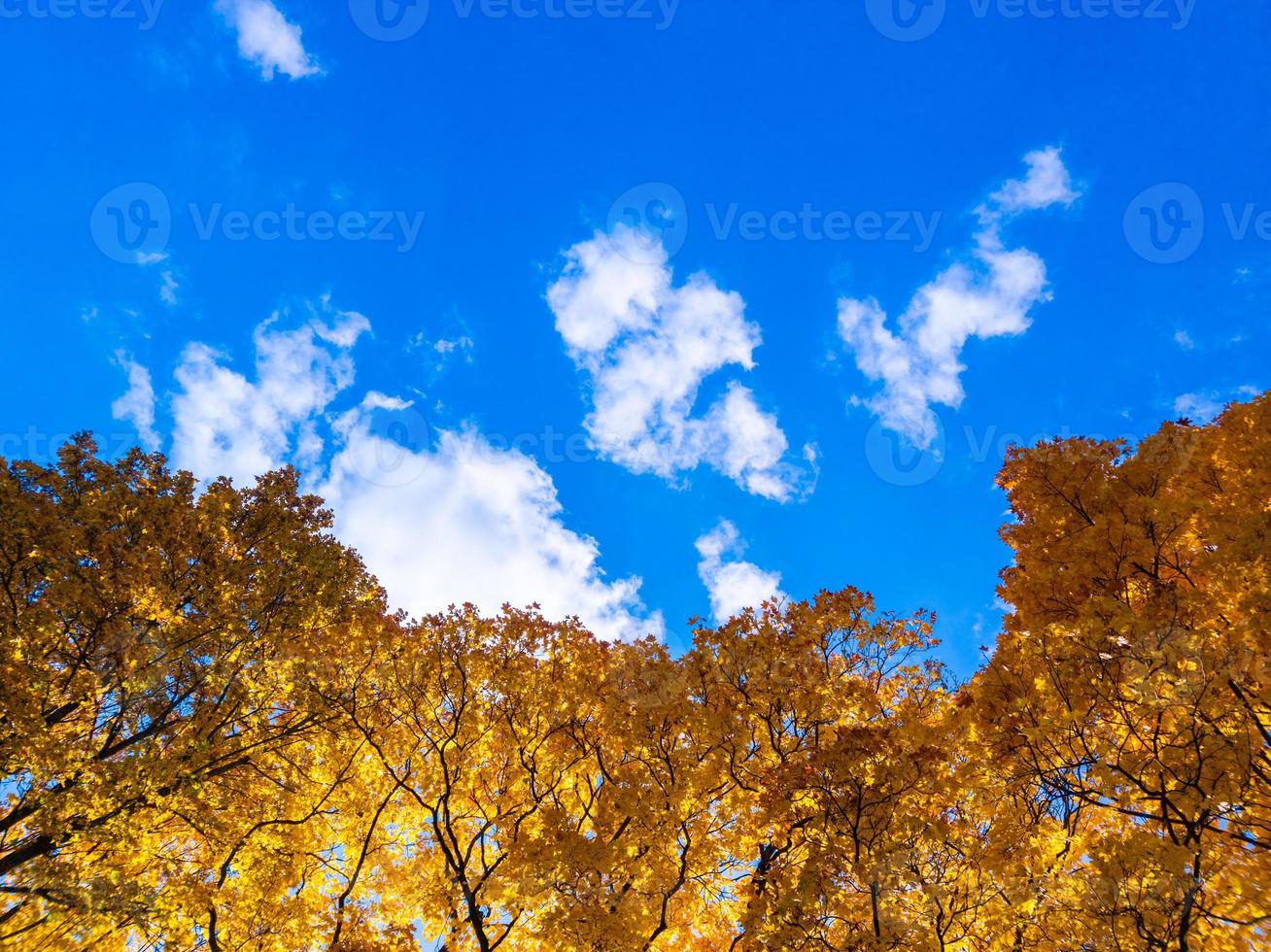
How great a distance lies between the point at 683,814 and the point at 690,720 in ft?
5.52

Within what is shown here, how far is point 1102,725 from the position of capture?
962cm

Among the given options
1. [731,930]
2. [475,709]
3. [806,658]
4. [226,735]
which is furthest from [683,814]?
[226,735]

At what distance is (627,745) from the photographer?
11.9 metres

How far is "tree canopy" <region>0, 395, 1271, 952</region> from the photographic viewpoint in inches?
333

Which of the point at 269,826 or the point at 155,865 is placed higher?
the point at 269,826

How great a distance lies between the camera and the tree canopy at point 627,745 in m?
8.46

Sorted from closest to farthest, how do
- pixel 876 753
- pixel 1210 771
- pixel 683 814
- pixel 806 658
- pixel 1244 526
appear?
pixel 1210 771, pixel 1244 526, pixel 876 753, pixel 683 814, pixel 806 658

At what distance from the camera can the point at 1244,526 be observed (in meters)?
8.52

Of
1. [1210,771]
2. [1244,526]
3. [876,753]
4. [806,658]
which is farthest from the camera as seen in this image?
[806,658]

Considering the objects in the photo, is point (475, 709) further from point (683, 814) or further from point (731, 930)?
point (731, 930)

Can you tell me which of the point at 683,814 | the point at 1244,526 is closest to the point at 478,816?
the point at 683,814

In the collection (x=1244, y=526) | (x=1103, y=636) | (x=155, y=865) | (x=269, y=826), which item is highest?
(x=1244, y=526)

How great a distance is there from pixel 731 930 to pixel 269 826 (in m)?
9.27

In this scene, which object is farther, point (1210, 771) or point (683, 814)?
point (683, 814)
